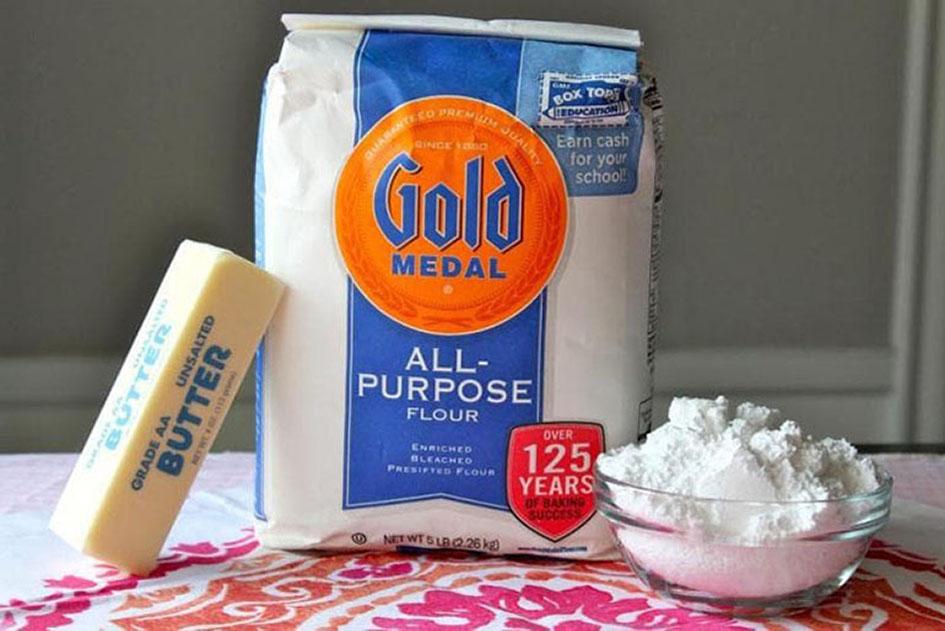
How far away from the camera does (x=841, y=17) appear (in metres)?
1.97

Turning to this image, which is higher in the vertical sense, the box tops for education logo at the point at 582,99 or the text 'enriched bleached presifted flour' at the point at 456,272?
the box tops for education logo at the point at 582,99

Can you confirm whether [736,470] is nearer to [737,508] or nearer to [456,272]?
[737,508]

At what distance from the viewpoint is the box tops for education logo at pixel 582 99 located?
0.83 metres

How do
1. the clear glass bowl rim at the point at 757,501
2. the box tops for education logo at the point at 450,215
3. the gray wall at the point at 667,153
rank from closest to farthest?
the clear glass bowl rim at the point at 757,501 → the box tops for education logo at the point at 450,215 → the gray wall at the point at 667,153

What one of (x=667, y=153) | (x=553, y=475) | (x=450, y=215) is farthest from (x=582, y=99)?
(x=667, y=153)

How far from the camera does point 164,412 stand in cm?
81

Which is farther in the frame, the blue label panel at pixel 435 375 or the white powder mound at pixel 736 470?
the blue label panel at pixel 435 375

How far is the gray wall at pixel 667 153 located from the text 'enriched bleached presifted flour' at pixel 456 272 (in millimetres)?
1060

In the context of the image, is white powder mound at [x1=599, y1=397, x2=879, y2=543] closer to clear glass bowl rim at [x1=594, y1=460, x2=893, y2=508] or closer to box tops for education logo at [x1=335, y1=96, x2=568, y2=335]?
clear glass bowl rim at [x1=594, y1=460, x2=893, y2=508]

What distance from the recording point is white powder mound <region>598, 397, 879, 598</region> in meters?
0.74

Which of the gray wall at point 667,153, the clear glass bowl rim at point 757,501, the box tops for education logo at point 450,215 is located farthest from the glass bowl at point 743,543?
the gray wall at point 667,153

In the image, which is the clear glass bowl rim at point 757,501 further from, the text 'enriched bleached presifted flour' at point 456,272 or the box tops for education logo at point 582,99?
the box tops for education logo at point 582,99

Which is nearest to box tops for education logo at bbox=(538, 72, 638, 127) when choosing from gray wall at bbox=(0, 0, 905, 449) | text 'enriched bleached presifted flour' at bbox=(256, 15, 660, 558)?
text 'enriched bleached presifted flour' at bbox=(256, 15, 660, 558)

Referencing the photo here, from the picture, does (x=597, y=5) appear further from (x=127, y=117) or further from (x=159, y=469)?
(x=159, y=469)
